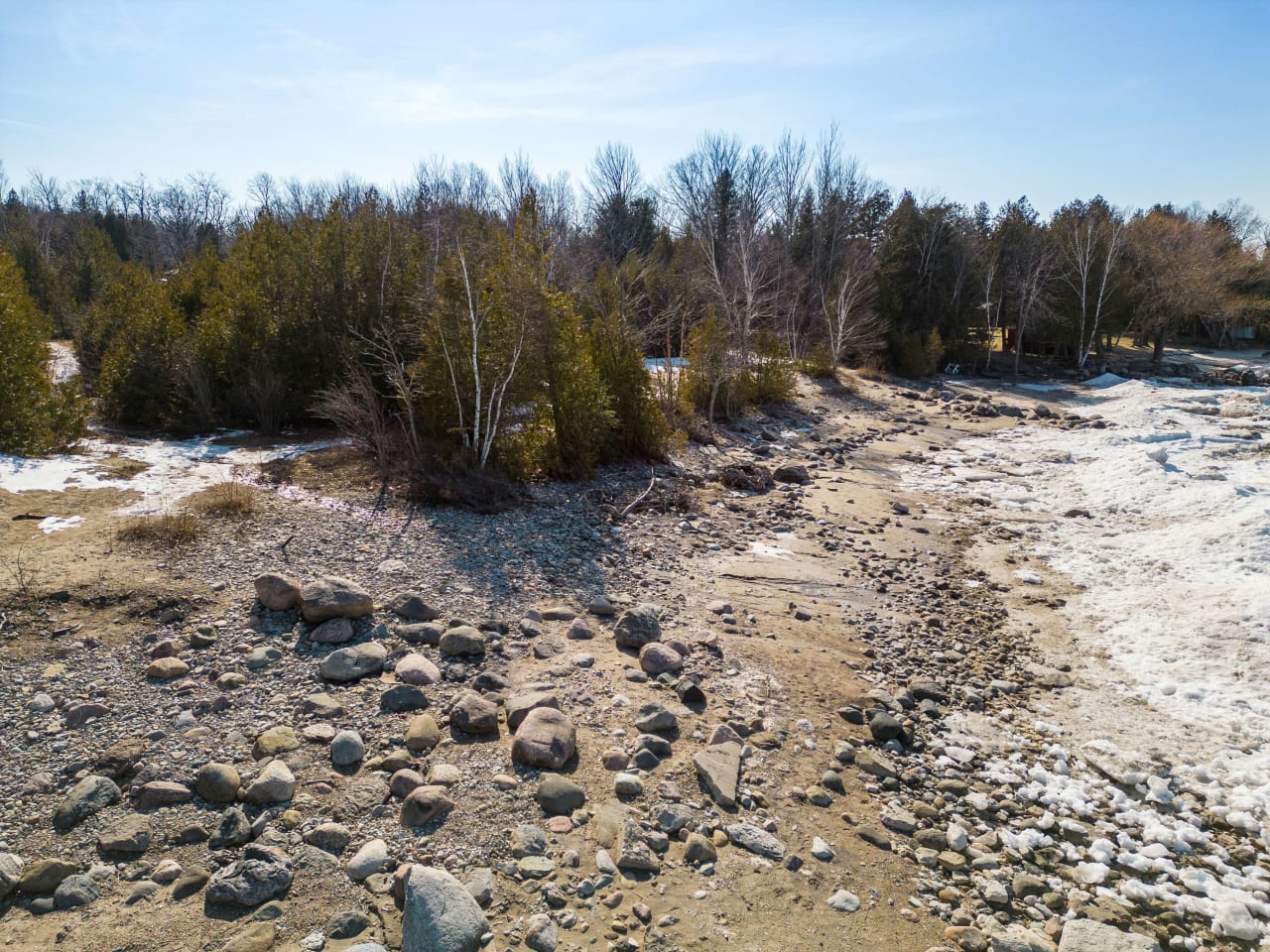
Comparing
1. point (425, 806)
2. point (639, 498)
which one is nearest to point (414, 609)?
point (425, 806)

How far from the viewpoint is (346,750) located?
4.66 meters

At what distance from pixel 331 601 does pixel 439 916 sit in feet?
11.1

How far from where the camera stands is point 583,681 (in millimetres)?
5875

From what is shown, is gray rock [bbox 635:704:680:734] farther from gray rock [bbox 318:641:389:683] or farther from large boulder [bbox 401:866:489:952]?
gray rock [bbox 318:641:389:683]

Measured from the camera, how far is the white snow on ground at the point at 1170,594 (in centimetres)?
489

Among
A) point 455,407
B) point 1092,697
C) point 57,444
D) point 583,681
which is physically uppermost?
point 455,407

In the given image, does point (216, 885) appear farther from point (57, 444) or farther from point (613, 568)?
point (57, 444)

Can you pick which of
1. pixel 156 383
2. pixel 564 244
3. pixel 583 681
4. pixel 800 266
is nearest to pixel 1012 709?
pixel 583 681

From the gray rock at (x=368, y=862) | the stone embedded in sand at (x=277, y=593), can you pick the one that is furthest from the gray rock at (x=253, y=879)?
the stone embedded in sand at (x=277, y=593)

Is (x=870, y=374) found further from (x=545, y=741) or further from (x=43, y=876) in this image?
(x=43, y=876)

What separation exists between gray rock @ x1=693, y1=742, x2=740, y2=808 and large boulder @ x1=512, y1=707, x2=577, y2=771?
909 millimetres

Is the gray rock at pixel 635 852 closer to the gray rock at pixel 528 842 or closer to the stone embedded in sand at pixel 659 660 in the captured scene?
the gray rock at pixel 528 842

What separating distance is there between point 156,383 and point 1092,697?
53.5 ft

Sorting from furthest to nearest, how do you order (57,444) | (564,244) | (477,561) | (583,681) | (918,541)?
(564,244) → (918,541) → (57,444) → (477,561) → (583,681)
